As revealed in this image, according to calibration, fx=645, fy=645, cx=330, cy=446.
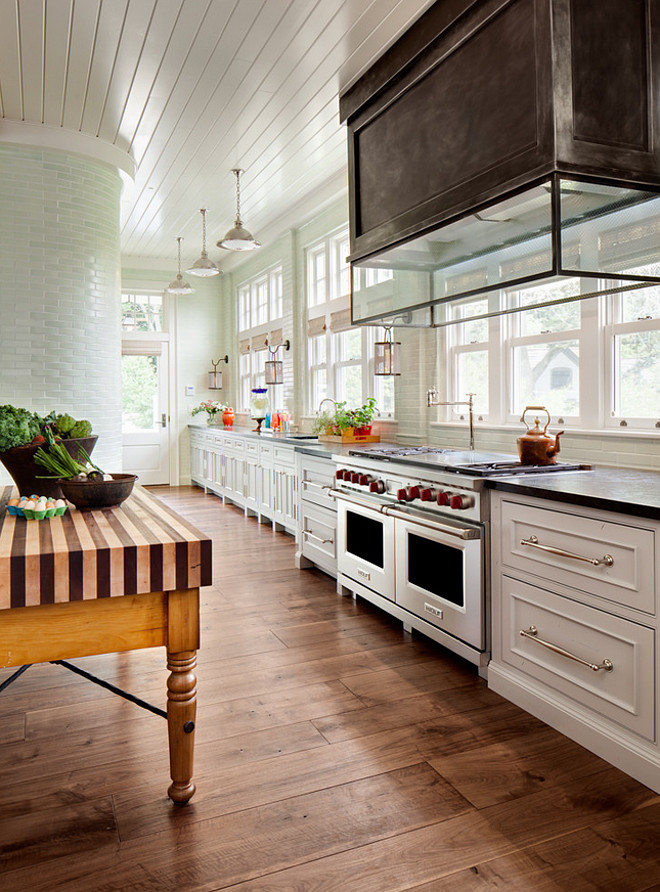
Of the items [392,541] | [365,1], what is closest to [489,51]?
[365,1]

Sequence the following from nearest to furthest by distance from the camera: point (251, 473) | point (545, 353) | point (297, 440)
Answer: point (545, 353)
point (297, 440)
point (251, 473)

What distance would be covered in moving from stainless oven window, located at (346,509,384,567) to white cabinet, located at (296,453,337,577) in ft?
0.81

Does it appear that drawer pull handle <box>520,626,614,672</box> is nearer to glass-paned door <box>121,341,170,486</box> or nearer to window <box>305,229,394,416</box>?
window <box>305,229,394,416</box>

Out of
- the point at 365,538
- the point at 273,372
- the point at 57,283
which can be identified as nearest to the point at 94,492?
the point at 365,538

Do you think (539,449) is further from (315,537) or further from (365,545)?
(315,537)

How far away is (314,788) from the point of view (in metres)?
2.06

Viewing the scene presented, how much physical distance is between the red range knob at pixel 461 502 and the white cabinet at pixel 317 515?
4.62ft

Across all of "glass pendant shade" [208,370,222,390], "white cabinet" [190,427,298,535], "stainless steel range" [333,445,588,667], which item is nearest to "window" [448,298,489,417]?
"stainless steel range" [333,445,588,667]

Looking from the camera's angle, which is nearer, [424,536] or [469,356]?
[424,536]

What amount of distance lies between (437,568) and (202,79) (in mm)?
3475

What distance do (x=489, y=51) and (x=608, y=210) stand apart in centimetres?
87

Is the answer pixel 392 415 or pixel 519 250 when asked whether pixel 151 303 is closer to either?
pixel 392 415

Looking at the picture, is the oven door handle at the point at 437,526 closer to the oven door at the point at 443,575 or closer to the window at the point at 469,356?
the oven door at the point at 443,575

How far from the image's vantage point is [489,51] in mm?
2633
